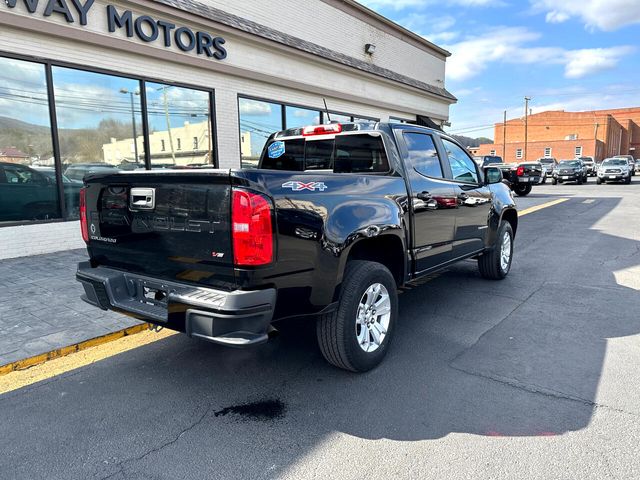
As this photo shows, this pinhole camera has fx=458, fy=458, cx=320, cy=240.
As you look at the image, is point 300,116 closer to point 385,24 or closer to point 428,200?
point 385,24

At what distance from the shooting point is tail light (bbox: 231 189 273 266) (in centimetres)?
270

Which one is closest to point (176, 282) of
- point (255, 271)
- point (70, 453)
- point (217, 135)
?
point (255, 271)

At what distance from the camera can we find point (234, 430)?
283cm

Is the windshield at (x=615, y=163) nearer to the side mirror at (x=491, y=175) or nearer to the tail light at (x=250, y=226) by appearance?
the side mirror at (x=491, y=175)

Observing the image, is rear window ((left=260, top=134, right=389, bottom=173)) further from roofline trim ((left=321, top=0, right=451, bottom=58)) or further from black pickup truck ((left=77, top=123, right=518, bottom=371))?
roofline trim ((left=321, top=0, right=451, bottom=58))

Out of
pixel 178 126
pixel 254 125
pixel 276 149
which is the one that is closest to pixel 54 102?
pixel 178 126

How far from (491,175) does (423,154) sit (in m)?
1.75

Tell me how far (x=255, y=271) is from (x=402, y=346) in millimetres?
1897

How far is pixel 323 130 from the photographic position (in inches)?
171

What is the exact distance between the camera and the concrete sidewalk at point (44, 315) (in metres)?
4.00

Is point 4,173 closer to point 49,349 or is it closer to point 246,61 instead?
point 49,349

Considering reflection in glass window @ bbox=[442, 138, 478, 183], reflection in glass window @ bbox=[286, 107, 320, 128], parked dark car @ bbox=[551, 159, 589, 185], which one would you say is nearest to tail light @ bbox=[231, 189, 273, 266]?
reflection in glass window @ bbox=[442, 138, 478, 183]

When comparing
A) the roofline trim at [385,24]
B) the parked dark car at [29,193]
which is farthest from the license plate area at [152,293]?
the roofline trim at [385,24]

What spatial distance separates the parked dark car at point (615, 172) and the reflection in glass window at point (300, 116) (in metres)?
23.7
